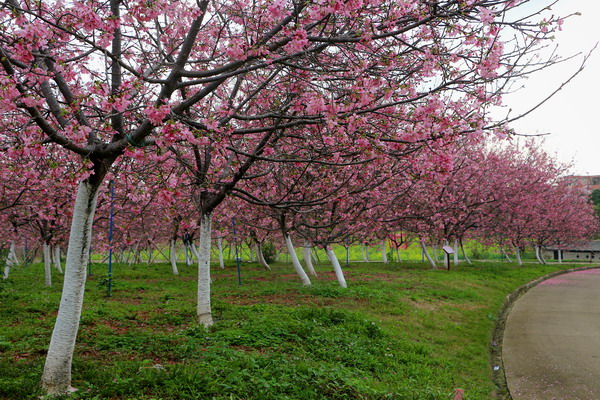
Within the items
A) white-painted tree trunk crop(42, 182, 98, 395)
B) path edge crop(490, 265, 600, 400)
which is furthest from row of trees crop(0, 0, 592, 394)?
path edge crop(490, 265, 600, 400)

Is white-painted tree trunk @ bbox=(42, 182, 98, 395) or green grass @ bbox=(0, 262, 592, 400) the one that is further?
green grass @ bbox=(0, 262, 592, 400)

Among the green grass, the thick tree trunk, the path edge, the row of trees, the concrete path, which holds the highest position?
the row of trees

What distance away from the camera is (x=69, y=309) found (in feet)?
16.1

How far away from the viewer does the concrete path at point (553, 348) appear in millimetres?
7062

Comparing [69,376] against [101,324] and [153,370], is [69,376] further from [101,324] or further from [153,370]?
[101,324]

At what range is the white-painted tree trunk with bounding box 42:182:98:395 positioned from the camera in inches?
189

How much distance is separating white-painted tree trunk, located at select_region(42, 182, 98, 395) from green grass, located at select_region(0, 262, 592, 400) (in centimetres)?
22

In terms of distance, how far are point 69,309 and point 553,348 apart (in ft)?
32.0

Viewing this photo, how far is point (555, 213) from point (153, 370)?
104ft

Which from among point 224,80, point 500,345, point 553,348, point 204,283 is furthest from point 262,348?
point 553,348

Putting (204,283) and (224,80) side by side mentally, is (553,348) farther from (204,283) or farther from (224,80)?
(224,80)

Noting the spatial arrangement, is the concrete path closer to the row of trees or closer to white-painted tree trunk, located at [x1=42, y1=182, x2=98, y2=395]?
the row of trees

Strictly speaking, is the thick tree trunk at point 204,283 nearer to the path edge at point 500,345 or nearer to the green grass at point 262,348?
the green grass at point 262,348

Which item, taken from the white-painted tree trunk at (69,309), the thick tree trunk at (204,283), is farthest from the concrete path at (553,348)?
the white-painted tree trunk at (69,309)
